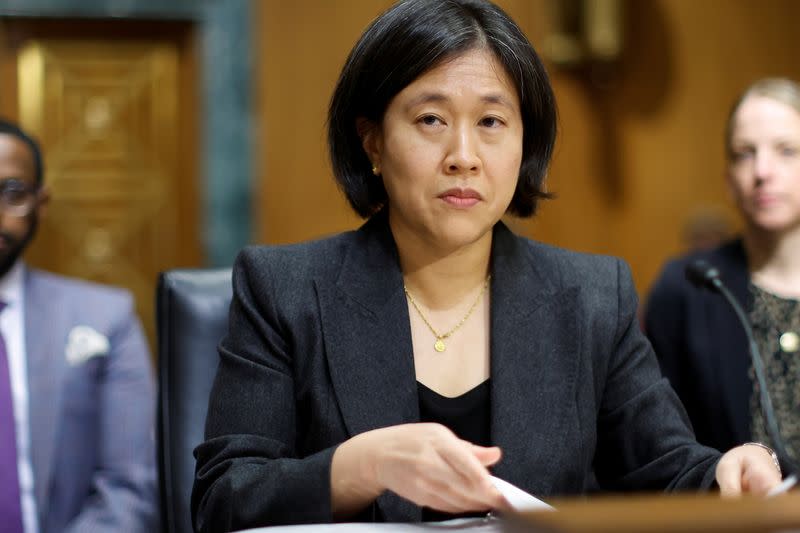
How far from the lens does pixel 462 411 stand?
1676 millimetres

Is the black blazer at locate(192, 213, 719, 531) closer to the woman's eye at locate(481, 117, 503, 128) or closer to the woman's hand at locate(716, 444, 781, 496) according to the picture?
the woman's hand at locate(716, 444, 781, 496)

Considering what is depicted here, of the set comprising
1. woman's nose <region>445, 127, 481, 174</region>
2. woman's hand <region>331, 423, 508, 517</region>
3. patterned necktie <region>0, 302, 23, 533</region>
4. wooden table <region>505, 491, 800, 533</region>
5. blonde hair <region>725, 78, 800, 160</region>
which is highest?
blonde hair <region>725, 78, 800, 160</region>

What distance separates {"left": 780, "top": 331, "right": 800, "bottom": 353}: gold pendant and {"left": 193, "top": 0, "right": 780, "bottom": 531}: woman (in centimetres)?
93

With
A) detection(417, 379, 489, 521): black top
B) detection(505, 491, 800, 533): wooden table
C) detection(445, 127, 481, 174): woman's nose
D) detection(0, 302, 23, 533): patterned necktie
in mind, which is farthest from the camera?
detection(0, 302, 23, 533): patterned necktie

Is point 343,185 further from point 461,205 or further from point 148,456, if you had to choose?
point 148,456

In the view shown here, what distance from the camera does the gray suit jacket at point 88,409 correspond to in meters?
2.26

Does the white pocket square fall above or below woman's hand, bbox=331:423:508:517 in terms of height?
above

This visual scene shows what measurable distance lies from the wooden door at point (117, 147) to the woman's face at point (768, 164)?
13.9 ft

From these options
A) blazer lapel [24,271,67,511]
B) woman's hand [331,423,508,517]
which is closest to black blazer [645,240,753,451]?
woman's hand [331,423,508,517]

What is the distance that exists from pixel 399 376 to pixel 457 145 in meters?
0.36

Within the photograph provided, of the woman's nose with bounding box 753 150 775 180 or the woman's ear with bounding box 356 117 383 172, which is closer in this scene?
the woman's ear with bounding box 356 117 383 172

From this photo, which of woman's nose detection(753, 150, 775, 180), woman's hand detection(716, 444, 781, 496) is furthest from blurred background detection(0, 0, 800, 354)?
woman's hand detection(716, 444, 781, 496)

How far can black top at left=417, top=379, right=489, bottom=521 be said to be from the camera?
5.47 ft

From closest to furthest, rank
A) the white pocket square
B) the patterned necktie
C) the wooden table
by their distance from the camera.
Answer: the wooden table
the patterned necktie
the white pocket square
